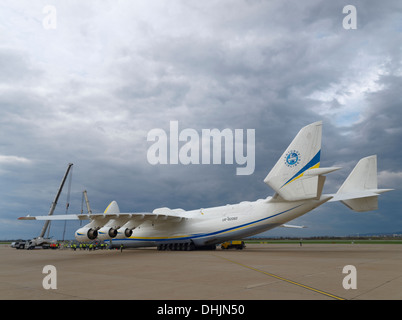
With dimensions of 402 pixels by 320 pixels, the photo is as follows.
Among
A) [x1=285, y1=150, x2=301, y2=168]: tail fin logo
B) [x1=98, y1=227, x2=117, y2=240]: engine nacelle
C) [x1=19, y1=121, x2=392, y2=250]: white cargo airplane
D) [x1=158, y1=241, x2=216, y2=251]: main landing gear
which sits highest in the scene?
[x1=285, y1=150, x2=301, y2=168]: tail fin logo

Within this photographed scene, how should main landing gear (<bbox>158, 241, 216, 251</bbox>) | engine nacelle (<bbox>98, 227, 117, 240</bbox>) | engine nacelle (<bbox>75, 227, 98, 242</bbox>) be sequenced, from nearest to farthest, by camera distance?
engine nacelle (<bbox>75, 227, 98, 242</bbox>), engine nacelle (<bbox>98, 227, 117, 240</bbox>), main landing gear (<bbox>158, 241, 216, 251</bbox>)

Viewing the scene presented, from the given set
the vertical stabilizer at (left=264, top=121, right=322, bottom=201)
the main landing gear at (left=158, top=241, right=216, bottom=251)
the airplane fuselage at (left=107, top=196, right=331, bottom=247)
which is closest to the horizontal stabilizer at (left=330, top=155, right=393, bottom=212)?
the airplane fuselage at (left=107, top=196, right=331, bottom=247)

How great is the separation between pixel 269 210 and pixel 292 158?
382 centimetres

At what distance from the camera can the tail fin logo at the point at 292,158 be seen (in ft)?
58.9

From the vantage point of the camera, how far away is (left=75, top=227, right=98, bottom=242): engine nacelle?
70.6 ft

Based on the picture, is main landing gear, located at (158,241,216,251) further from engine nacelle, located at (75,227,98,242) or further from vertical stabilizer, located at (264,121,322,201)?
vertical stabilizer, located at (264,121,322,201)

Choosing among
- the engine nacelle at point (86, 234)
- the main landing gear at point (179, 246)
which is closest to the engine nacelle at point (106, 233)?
the engine nacelle at point (86, 234)

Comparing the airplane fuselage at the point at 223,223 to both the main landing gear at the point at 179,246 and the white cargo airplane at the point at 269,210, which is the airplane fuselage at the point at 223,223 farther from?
the main landing gear at the point at 179,246

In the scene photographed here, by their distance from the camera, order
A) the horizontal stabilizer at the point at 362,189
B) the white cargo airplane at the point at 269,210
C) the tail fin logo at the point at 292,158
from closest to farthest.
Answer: the white cargo airplane at the point at 269,210 → the tail fin logo at the point at 292,158 → the horizontal stabilizer at the point at 362,189

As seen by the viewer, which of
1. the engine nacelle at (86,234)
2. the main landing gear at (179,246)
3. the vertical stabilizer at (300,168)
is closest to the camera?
the vertical stabilizer at (300,168)

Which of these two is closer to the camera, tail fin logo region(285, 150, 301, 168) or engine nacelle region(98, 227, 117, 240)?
tail fin logo region(285, 150, 301, 168)

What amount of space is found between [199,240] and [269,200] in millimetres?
6955

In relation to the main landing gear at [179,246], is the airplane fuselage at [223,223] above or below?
above

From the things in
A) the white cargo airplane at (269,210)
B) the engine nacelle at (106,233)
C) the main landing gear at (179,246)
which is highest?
the white cargo airplane at (269,210)
